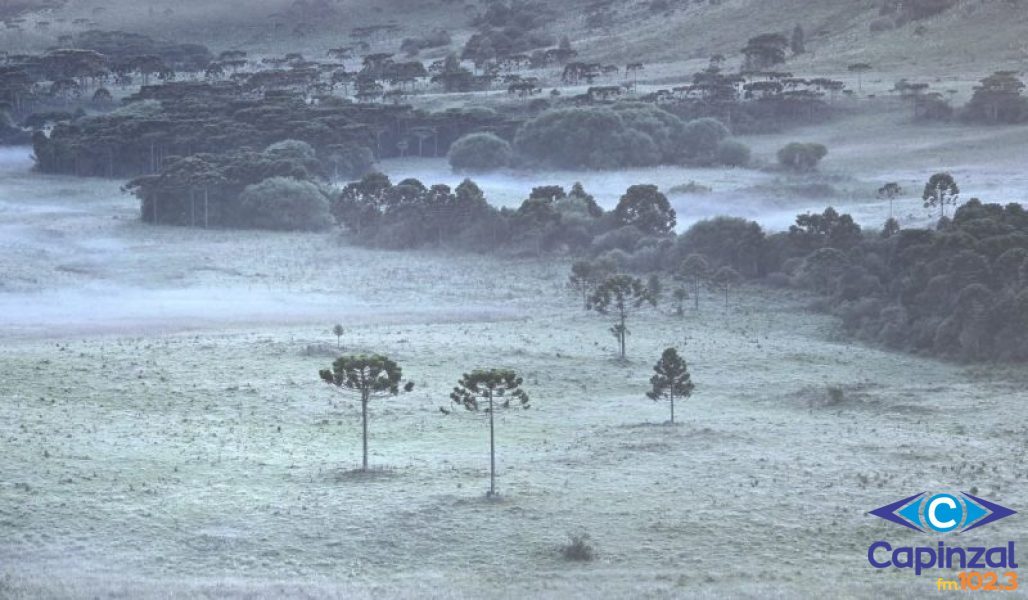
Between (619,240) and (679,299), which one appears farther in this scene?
(619,240)

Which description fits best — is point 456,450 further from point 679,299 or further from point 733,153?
point 733,153

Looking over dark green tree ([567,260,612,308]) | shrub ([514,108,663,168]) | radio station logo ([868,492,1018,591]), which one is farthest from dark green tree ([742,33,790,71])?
radio station logo ([868,492,1018,591])

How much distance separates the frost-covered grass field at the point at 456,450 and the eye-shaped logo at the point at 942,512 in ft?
2.52

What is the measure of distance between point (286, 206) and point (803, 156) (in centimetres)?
4969

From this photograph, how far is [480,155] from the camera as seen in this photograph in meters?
144

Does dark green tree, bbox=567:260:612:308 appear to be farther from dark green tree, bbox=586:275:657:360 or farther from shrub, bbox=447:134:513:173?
shrub, bbox=447:134:513:173

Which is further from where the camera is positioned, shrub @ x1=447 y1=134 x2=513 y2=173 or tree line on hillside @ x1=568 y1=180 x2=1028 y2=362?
shrub @ x1=447 y1=134 x2=513 y2=173

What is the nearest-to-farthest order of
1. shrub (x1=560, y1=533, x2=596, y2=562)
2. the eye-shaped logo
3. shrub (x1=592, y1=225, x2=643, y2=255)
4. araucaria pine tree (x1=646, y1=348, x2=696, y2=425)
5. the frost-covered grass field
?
1. the frost-covered grass field
2. shrub (x1=560, y1=533, x2=596, y2=562)
3. the eye-shaped logo
4. araucaria pine tree (x1=646, y1=348, x2=696, y2=425)
5. shrub (x1=592, y1=225, x2=643, y2=255)

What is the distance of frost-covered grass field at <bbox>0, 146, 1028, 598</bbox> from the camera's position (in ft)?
118

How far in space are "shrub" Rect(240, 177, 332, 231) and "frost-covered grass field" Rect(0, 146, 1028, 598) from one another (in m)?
29.3

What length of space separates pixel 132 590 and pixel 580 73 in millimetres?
156223

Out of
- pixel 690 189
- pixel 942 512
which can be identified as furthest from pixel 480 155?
pixel 942 512

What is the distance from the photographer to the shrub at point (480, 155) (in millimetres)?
144500

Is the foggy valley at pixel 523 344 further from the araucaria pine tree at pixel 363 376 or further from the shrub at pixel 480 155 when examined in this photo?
the shrub at pixel 480 155
